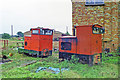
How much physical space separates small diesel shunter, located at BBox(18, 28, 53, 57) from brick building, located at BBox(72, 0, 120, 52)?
12.6ft

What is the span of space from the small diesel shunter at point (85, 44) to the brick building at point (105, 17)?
4094 millimetres

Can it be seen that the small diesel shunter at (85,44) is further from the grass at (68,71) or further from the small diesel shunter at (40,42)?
the small diesel shunter at (40,42)

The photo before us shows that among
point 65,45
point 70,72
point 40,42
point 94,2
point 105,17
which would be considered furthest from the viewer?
point 94,2

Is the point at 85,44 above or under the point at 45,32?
under

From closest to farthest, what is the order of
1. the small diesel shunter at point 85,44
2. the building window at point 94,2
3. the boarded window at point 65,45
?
1. the small diesel shunter at point 85,44
2. the boarded window at point 65,45
3. the building window at point 94,2

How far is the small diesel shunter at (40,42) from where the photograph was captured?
7.47 meters

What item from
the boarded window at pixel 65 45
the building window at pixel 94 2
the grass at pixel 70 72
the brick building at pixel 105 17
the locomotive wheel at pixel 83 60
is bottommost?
the grass at pixel 70 72

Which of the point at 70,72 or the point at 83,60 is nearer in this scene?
the point at 70,72

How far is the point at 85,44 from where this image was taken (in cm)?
529

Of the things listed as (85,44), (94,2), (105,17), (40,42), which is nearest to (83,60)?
(85,44)

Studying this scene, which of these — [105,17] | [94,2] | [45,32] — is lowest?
[45,32]

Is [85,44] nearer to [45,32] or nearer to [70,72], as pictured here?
[70,72]

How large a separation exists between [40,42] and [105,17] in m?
6.67

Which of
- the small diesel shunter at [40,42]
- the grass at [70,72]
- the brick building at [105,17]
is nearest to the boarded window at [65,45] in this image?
the grass at [70,72]
